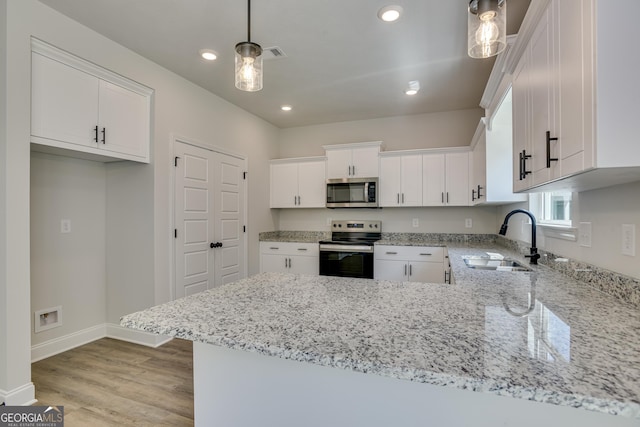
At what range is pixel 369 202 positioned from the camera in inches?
163

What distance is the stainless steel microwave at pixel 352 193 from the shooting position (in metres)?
4.13

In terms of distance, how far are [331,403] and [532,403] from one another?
1.80ft

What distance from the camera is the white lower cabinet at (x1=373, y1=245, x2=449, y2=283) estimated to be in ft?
12.0

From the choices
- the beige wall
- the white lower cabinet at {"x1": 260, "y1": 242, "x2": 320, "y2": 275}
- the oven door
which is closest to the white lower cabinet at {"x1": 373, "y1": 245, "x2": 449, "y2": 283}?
the oven door

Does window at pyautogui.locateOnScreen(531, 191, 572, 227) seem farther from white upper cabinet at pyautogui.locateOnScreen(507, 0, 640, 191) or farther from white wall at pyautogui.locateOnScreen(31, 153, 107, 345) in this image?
white wall at pyautogui.locateOnScreen(31, 153, 107, 345)

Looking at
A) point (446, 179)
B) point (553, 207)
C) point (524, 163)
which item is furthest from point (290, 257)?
point (524, 163)

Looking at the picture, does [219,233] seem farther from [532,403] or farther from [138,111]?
[532,403]

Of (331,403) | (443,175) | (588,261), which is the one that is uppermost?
(443,175)

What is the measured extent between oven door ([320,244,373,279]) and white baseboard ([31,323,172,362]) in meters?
2.00

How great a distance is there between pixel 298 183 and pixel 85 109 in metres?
2.72

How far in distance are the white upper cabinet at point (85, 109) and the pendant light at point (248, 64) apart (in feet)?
5.19

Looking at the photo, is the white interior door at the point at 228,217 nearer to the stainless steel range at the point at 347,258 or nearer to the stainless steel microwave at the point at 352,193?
the stainless steel range at the point at 347,258

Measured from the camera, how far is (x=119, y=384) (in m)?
2.24

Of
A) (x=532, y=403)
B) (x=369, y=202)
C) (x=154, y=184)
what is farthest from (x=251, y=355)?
(x=369, y=202)
